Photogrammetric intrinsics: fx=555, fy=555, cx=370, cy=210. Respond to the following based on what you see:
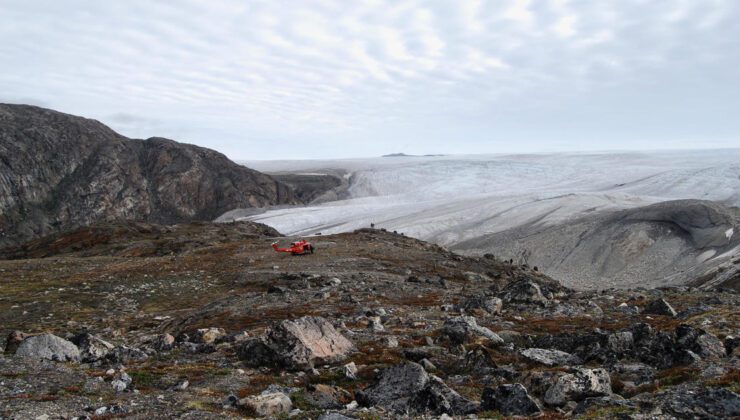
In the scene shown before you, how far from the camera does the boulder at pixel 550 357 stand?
1482cm

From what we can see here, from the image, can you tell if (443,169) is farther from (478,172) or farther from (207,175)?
(207,175)

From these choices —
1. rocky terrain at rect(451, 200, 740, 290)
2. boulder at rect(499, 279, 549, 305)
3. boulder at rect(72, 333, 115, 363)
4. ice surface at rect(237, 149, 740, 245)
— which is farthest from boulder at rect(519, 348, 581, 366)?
ice surface at rect(237, 149, 740, 245)

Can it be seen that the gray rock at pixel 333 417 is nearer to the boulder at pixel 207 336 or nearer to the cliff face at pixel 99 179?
the boulder at pixel 207 336

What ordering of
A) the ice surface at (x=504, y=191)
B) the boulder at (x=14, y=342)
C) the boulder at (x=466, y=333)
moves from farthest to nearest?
the ice surface at (x=504, y=191)
the boulder at (x=466, y=333)
the boulder at (x=14, y=342)

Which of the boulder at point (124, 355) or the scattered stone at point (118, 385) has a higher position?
the scattered stone at point (118, 385)

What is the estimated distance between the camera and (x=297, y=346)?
1534 cm

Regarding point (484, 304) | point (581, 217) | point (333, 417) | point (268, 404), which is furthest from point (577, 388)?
point (581, 217)

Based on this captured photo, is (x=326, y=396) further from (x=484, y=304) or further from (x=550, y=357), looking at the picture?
(x=484, y=304)

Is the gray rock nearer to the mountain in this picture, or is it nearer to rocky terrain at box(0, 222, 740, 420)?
rocky terrain at box(0, 222, 740, 420)

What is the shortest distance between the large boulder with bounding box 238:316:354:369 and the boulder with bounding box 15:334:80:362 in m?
4.77

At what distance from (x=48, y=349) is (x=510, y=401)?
12952 mm

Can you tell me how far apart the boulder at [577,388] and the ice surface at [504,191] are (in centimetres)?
7811

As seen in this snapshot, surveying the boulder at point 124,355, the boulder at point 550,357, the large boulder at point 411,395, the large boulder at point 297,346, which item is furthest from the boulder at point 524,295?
the boulder at point 124,355

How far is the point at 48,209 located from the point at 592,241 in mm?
123262
